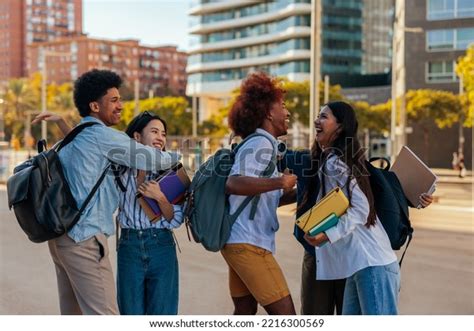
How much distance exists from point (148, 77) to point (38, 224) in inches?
4840

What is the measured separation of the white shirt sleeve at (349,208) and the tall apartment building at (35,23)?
2498 inches

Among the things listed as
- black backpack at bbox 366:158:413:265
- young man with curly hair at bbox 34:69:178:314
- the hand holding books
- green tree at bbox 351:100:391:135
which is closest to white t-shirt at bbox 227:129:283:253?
the hand holding books

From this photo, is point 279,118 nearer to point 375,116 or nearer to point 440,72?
point 440,72

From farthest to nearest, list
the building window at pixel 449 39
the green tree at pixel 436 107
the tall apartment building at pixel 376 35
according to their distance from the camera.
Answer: the tall apartment building at pixel 376 35 < the building window at pixel 449 39 < the green tree at pixel 436 107

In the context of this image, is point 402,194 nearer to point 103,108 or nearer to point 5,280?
point 103,108

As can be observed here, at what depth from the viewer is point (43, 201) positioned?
144 inches

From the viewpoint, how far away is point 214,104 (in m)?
88.2

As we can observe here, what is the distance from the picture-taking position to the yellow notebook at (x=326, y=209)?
3648 millimetres

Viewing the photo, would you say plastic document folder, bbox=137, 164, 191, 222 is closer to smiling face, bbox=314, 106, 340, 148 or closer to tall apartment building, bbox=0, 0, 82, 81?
smiling face, bbox=314, 106, 340, 148

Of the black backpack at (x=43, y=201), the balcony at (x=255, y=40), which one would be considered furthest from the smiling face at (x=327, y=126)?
the balcony at (x=255, y=40)

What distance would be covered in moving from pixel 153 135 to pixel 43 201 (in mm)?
790

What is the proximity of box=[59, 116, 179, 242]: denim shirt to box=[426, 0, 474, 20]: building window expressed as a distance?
47.0 meters

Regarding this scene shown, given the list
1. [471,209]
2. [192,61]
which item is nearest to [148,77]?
[192,61]

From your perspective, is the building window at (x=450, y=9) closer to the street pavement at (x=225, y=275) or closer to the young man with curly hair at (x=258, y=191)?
the street pavement at (x=225, y=275)
